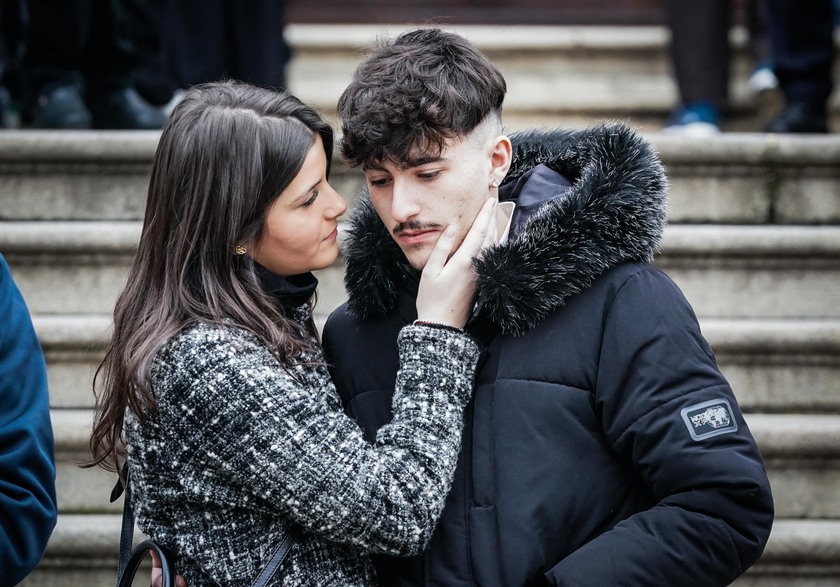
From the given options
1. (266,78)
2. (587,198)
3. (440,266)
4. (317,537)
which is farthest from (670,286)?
(266,78)

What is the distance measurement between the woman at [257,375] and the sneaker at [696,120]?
229 centimetres

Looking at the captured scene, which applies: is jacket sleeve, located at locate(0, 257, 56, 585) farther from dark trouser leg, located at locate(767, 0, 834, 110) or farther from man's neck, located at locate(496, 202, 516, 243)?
dark trouser leg, located at locate(767, 0, 834, 110)

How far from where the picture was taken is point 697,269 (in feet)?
10.9

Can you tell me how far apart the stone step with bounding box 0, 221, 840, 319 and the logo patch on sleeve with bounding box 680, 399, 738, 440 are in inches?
65.4

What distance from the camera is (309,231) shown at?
6.35 ft

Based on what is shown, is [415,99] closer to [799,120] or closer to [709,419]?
[709,419]

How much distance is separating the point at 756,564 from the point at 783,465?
11.8 inches

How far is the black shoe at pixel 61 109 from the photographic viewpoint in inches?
152

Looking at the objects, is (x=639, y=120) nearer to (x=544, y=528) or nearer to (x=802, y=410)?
(x=802, y=410)

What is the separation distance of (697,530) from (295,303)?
2.73 feet

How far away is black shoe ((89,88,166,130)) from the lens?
12.7ft

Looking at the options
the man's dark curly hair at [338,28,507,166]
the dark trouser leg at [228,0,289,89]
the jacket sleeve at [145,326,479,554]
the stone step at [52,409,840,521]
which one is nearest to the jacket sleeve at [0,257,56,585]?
the jacket sleeve at [145,326,479,554]

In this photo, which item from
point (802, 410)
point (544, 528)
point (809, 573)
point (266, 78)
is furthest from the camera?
point (266, 78)

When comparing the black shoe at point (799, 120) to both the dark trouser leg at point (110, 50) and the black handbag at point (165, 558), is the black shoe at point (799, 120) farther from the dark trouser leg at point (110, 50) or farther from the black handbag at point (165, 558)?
the black handbag at point (165, 558)
